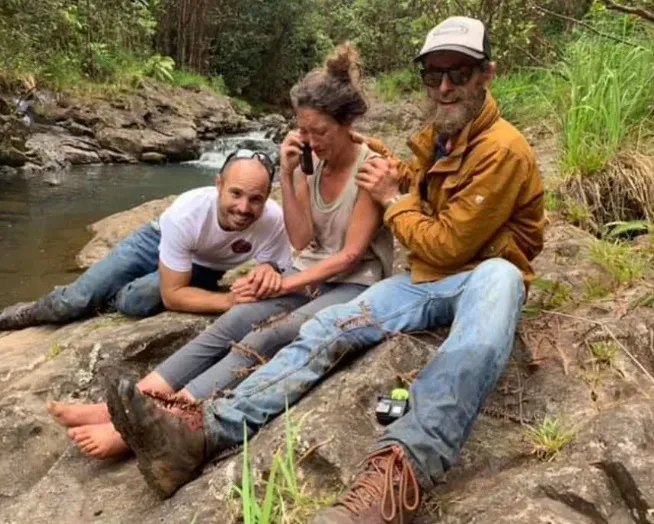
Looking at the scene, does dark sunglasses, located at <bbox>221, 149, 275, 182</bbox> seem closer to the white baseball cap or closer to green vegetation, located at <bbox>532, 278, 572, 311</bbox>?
the white baseball cap

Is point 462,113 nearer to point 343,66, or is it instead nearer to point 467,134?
point 467,134

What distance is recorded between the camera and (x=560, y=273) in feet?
12.1

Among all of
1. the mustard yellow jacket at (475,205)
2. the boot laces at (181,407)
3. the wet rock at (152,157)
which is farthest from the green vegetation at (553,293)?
the wet rock at (152,157)

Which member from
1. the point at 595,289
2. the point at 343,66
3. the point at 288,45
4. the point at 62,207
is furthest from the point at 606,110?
the point at 288,45

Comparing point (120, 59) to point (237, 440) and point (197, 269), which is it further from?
point (237, 440)

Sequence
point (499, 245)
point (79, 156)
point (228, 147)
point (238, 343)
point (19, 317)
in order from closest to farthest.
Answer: point (499, 245)
point (238, 343)
point (19, 317)
point (79, 156)
point (228, 147)

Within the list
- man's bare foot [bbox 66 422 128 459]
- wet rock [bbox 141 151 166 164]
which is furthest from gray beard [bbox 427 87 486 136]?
wet rock [bbox 141 151 166 164]

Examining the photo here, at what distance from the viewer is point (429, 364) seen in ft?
7.87

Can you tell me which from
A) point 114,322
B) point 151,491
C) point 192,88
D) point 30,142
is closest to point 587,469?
point 151,491

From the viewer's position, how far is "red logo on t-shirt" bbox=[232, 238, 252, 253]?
3.65 m

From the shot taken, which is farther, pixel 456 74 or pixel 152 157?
pixel 152 157

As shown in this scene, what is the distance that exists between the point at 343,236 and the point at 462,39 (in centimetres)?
101

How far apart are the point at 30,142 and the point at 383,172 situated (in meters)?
10.8

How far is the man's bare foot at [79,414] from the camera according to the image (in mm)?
2820
